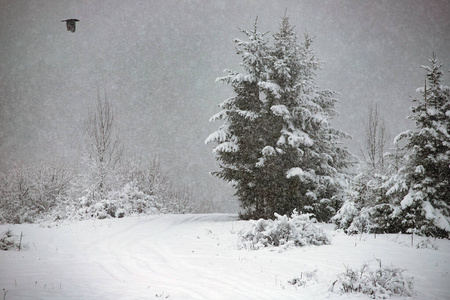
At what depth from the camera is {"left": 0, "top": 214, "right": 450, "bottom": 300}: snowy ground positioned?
250 inches

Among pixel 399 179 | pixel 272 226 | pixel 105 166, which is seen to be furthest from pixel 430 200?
pixel 105 166

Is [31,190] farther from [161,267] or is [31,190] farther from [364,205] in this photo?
[364,205]

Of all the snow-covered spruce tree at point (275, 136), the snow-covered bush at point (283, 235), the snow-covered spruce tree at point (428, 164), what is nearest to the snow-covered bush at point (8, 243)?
the snow-covered bush at point (283, 235)

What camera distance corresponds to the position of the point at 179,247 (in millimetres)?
11648

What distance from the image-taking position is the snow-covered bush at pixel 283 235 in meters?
11.0

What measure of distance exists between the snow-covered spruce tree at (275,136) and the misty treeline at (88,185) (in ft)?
26.1

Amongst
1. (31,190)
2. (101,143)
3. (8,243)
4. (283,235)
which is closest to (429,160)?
(283,235)

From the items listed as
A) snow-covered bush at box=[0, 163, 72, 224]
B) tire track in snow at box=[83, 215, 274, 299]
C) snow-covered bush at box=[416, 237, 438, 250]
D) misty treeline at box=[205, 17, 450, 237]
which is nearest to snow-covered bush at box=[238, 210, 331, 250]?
tire track in snow at box=[83, 215, 274, 299]

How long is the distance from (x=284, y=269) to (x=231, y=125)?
11923 mm

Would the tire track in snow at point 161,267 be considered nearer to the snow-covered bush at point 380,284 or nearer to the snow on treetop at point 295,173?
the snow-covered bush at point 380,284

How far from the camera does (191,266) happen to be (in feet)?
29.0

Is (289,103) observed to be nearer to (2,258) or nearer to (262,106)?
(262,106)

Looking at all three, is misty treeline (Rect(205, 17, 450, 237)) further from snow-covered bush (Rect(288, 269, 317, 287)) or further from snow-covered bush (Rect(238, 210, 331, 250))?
snow-covered bush (Rect(288, 269, 317, 287))

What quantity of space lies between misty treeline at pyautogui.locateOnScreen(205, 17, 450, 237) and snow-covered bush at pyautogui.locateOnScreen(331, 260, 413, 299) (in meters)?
7.97
